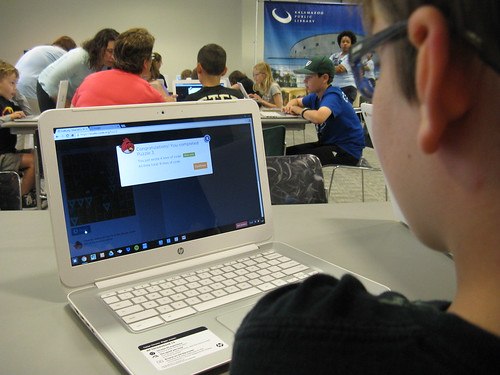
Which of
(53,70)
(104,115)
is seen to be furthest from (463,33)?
(53,70)

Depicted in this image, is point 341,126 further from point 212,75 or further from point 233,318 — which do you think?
point 233,318

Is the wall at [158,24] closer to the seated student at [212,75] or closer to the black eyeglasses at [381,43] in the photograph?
the seated student at [212,75]

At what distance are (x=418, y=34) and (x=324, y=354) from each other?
206 mm

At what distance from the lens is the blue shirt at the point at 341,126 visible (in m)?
3.12

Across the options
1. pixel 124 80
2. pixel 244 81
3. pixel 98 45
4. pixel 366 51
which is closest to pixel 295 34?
pixel 244 81

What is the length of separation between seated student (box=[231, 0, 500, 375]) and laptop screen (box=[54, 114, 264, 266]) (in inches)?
19.2

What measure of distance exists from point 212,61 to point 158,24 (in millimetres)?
5297

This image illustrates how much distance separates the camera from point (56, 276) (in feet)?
2.81

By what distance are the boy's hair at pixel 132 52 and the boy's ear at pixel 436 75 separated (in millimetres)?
2407

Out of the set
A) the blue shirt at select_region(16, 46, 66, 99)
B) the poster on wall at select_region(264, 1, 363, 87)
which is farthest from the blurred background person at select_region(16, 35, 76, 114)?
the poster on wall at select_region(264, 1, 363, 87)

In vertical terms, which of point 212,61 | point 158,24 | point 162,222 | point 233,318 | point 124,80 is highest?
point 158,24

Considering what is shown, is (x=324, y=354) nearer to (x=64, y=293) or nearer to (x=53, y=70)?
(x=64, y=293)

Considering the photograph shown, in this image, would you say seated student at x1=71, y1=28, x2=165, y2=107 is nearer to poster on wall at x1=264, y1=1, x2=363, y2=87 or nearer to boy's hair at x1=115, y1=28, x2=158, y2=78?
boy's hair at x1=115, y1=28, x2=158, y2=78

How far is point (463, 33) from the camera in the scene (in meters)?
0.27
